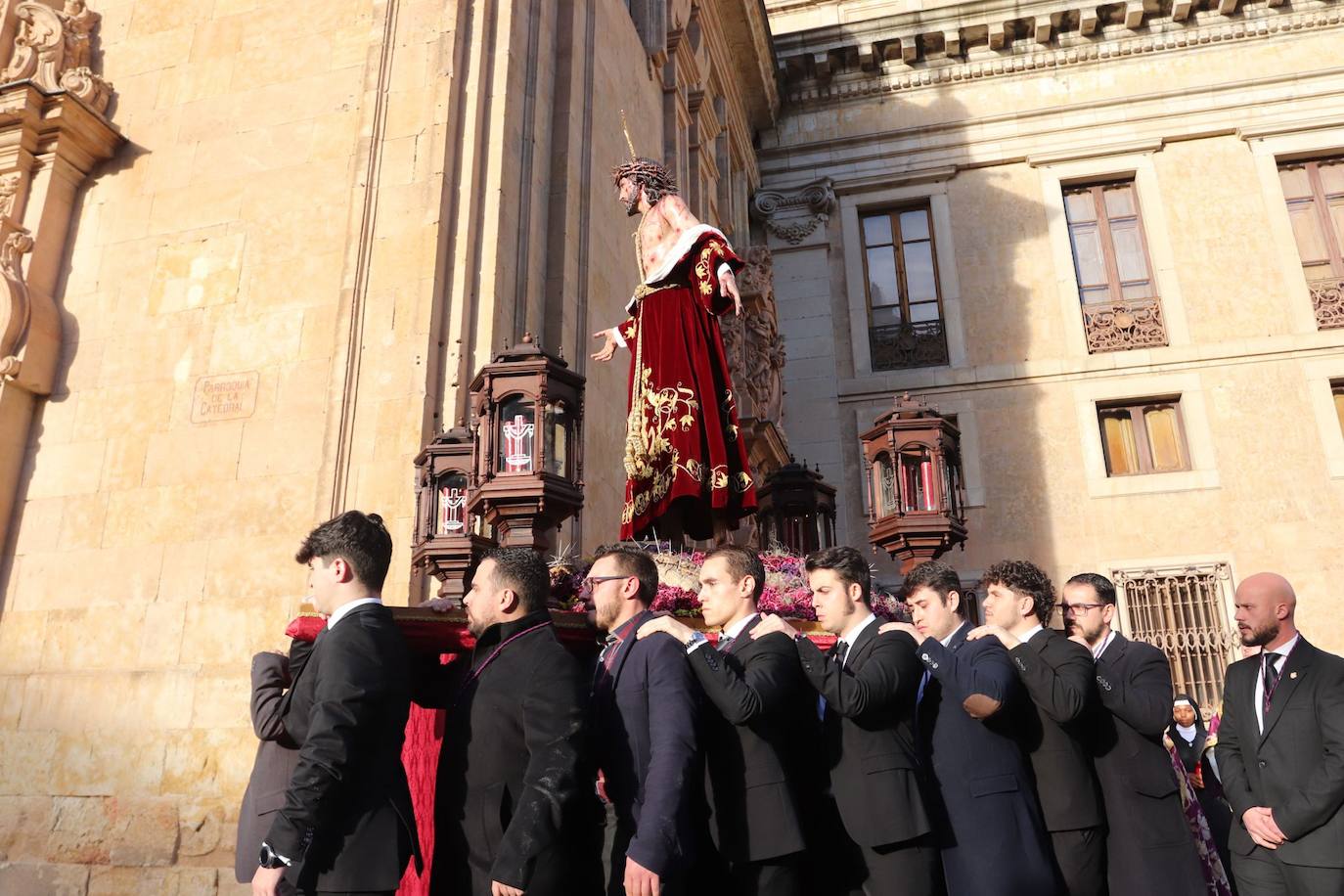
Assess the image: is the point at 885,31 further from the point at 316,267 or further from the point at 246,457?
the point at 246,457

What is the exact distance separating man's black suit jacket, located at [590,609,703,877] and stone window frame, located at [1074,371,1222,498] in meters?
13.2

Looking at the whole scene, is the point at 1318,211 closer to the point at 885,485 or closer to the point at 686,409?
the point at 885,485

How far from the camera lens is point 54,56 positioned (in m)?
8.77

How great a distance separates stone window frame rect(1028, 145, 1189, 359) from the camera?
1522cm

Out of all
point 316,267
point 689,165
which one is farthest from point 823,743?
point 689,165

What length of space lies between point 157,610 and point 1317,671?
6883 millimetres

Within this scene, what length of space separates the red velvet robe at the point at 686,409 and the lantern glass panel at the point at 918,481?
5.21ft

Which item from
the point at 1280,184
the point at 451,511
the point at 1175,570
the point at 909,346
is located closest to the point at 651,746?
the point at 451,511

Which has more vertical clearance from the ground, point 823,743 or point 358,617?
point 358,617

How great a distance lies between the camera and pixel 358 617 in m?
2.78

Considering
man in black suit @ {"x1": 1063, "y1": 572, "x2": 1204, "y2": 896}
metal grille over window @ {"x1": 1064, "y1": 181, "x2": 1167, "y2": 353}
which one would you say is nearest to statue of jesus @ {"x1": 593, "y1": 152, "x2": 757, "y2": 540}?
man in black suit @ {"x1": 1063, "y1": 572, "x2": 1204, "y2": 896}

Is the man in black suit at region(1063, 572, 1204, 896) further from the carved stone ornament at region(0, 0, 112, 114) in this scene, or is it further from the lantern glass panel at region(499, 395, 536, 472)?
the carved stone ornament at region(0, 0, 112, 114)

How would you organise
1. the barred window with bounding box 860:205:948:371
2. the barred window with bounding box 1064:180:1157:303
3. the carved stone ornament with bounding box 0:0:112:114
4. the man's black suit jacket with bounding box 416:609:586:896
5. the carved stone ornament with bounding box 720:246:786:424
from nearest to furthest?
the man's black suit jacket with bounding box 416:609:586:896 → the carved stone ornament with bounding box 0:0:112:114 → the carved stone ornament with bounding box 720:246:786:424 → the barred window with bounding box 1064:180:1157:303 → the barred window with bounding box 860:205:948:371

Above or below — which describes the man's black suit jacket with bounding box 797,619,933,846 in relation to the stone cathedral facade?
below
